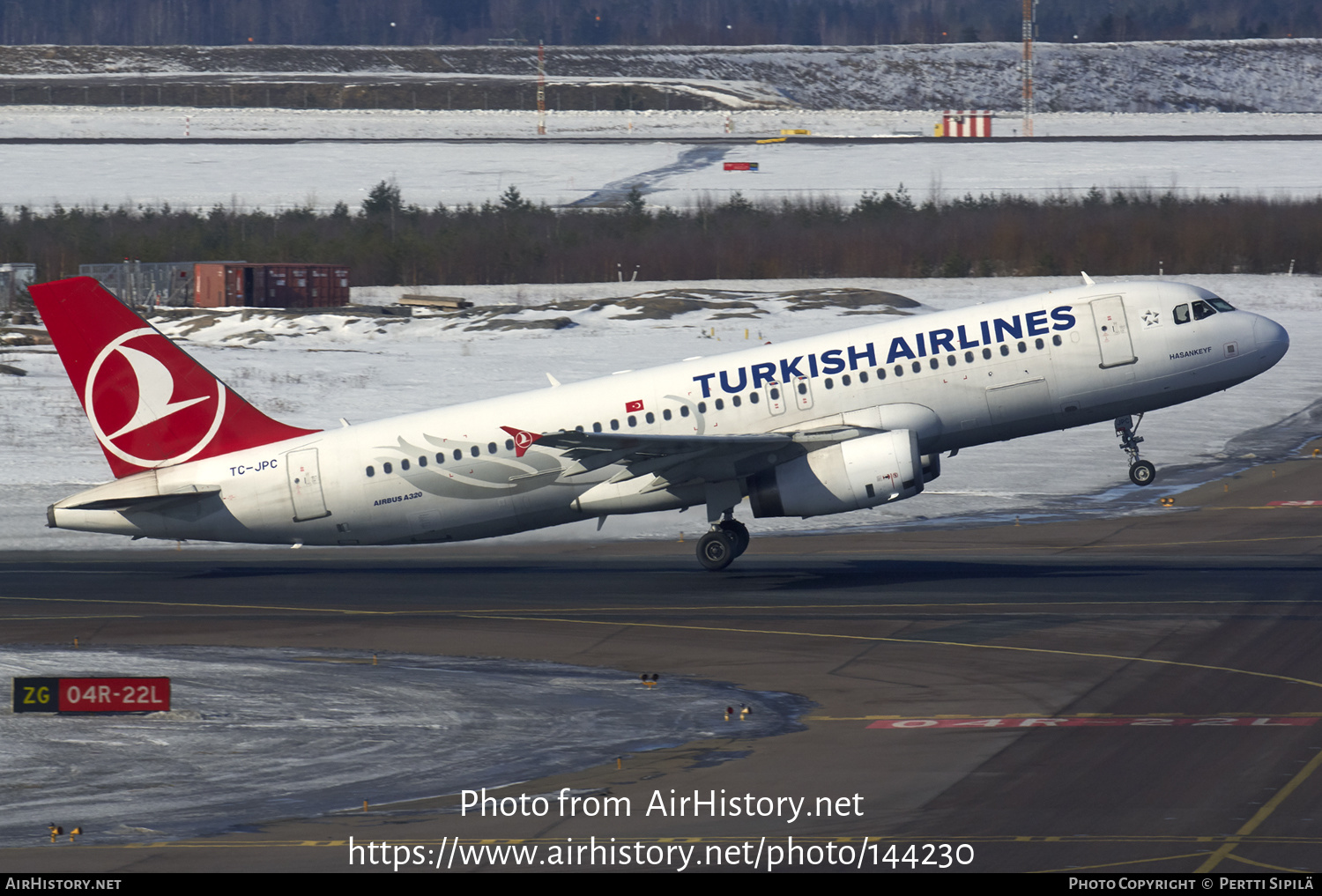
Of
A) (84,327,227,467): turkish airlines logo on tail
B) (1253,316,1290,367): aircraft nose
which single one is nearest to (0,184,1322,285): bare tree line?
(1253,316,1290,367): aircraft nose

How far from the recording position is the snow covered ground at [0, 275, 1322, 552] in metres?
43.2

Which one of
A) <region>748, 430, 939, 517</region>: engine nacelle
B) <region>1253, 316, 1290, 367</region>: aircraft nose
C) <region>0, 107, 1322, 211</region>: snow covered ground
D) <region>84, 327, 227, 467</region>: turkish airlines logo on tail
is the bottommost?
<region>748, 430, 939, 517</region>: engine nacelle

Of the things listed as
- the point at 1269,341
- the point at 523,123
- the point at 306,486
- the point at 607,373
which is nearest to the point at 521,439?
the point at 306,486

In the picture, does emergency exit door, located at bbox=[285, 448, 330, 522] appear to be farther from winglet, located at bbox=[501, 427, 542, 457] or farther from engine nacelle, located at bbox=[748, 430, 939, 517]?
engine nacelle, located at bbox=[748, 430, 939, 517]

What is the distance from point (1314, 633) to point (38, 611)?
2385 cm

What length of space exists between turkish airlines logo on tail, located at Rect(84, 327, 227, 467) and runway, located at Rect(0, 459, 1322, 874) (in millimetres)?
3157

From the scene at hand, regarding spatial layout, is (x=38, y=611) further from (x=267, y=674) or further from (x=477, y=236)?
(x=477, y=236)

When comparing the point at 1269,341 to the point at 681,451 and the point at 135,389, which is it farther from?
the point at 135,389

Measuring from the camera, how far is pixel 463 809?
56.7ft

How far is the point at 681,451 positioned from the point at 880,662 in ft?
28.2

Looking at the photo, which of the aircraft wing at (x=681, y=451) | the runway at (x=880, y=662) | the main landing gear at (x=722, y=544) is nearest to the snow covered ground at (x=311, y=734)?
the runway at (x=880, y=662)

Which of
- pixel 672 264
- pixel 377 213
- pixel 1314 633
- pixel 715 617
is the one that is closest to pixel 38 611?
pixel 715 617

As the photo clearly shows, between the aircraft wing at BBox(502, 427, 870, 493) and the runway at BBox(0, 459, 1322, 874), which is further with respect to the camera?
the aircraft wing at BBox(502, 427, 870, 493)

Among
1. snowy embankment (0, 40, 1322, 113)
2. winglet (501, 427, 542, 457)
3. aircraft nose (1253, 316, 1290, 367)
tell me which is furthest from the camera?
snowy embankment (0, 40, 1322, 113)
